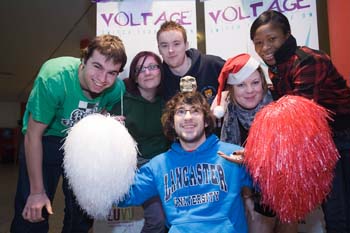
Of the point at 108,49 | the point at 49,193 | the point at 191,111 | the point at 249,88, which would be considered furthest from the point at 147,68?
the point at 49,193

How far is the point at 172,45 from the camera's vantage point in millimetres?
1568

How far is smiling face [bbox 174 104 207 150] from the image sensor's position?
1274 mm

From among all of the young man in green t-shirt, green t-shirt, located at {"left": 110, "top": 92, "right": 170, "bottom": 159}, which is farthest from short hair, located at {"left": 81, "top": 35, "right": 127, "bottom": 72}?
green t-shirt, located at {"left": 110, "top": 92, "right": 170, "bottom": 159}

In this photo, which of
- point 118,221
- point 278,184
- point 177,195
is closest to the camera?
point 278,184

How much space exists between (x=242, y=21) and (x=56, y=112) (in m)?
1.15

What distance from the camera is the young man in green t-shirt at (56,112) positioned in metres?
1.27

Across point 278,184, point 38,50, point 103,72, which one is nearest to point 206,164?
point 278,184

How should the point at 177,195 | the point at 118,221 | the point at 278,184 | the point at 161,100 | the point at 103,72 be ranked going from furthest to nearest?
the point at 118,221, the point at 161,100, the point at 103,72, the point at 177,195, the point at 278,184

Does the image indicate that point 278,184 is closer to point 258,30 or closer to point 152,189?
point 152,189

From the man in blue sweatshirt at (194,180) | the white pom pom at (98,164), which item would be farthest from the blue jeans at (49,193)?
the man in blue sweatshirt at (194,180)

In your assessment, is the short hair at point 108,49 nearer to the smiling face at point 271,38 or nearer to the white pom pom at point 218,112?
the white pom pom at point 218,112

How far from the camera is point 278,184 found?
1.07 m

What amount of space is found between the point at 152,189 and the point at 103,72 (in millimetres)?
531

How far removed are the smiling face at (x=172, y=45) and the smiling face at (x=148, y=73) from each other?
0.25 ft
